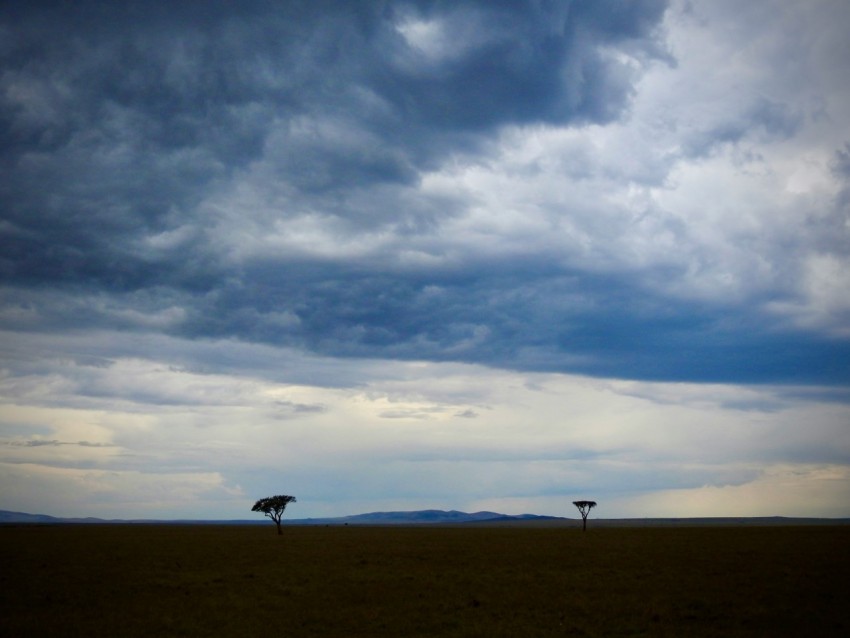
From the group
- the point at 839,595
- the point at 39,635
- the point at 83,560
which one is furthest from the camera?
the point at 83,560

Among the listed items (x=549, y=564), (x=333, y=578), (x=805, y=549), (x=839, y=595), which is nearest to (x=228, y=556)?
(x=333, y=578)

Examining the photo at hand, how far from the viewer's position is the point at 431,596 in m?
34.5

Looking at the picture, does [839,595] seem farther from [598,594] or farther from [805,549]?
[805,549]

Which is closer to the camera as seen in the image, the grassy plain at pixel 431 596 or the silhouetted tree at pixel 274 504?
the grassy plain at pixel 431 596

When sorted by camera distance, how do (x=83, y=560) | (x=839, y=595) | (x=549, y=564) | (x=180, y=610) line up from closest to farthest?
(x=180, y=610) < (x=839, y=595) < (x=549, y=564) < (x=83, y=560)

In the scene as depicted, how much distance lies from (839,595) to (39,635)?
36.1 meters

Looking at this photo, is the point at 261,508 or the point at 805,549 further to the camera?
the point at 261,508

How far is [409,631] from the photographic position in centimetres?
2647

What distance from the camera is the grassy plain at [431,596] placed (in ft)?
88.7

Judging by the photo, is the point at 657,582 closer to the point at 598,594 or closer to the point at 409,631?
the point at 598,594

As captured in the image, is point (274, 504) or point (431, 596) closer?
point (431, 596)

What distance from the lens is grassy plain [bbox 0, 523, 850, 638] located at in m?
27.0

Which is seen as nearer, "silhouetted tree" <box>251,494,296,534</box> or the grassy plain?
the grassy plain

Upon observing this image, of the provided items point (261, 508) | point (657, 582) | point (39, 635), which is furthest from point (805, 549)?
point (261, 508)
